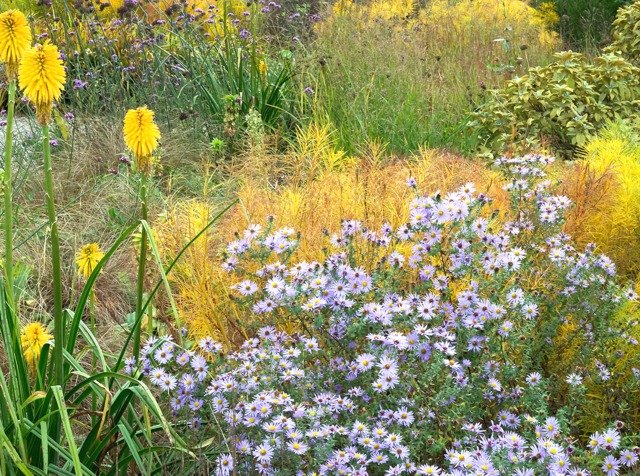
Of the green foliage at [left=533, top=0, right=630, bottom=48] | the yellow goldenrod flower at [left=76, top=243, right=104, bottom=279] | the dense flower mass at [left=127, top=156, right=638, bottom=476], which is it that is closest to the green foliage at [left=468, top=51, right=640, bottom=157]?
the dense flower mass at [left=127, top=156, right=638, bottom=476]

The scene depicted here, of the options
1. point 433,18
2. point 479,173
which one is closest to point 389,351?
point 479,173

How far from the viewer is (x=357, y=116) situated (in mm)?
5680

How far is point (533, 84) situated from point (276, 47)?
3.79m

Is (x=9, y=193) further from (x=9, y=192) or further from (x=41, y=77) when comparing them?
(x=41, y=77)

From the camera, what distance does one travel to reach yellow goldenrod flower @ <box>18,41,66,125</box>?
1.70m

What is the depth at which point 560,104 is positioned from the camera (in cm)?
554

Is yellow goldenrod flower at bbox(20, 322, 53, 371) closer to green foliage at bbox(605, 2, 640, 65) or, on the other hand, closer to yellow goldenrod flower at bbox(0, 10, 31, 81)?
yellow goldenrod flower at bbox(0, 10, 31, 81)

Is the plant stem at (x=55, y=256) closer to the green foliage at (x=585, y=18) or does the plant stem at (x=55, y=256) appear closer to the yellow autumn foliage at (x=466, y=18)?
the yellow autumn foliage at (x=466, y=18)

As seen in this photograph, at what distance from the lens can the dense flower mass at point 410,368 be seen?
6.59 ft

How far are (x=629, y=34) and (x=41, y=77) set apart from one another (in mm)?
5988

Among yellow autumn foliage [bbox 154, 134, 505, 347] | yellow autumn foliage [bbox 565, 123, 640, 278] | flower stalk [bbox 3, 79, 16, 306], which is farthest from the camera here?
yellow autumn foliage [bbox 565, 123, 640, 278]

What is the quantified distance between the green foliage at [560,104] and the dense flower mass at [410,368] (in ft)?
9.57

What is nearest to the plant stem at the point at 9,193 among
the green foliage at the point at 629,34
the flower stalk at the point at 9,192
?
the flower stalk at the point at 9,192

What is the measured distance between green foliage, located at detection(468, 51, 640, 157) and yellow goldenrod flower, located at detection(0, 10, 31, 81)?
4151 millimetres
